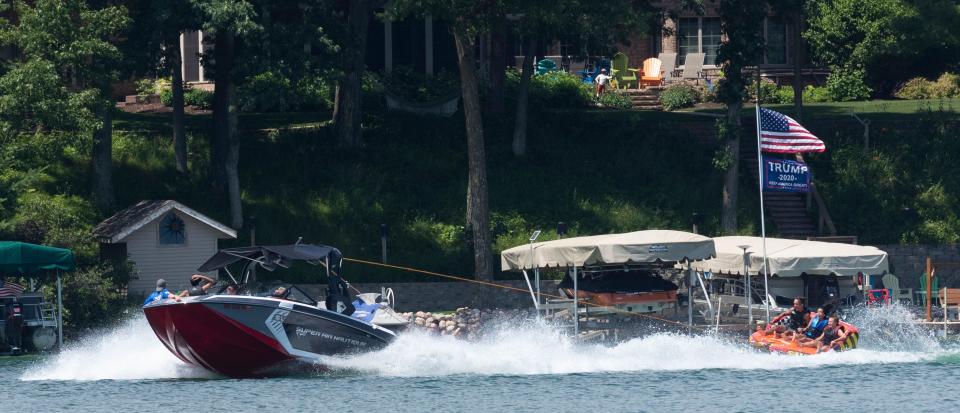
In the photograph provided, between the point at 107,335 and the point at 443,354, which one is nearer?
the point at 443,354

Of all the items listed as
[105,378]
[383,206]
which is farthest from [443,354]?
[383,206]

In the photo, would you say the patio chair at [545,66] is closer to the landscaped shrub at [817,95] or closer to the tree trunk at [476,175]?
the landscaped shrub at [817,95]

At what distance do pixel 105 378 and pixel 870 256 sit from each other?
15998 mm

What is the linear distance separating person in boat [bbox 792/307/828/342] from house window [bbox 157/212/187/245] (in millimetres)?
15388

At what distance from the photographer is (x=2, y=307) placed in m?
35.5

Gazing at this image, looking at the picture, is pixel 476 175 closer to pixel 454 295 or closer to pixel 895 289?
pixel 454 295

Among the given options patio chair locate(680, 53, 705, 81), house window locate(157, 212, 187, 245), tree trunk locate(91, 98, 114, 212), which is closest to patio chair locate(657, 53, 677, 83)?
patio chair locate(680, 53, 705, 81)

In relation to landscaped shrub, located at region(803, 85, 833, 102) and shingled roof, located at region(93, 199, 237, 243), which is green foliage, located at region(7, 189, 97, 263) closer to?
shingled roof, located at region(93, 199, 237, 243)

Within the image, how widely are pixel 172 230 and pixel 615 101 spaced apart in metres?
19.8

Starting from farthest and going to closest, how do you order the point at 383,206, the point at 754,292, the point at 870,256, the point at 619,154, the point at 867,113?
1. the point at 867,113
2. the point at 619,154
3. the point at 383,206
4. the point at 754,292
5. the point at 870,256

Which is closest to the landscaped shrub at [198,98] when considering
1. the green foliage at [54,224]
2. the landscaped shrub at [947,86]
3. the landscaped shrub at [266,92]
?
the landscaped shrub at [266,92]

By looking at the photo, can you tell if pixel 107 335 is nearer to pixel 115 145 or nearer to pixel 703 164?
pixel 115 145

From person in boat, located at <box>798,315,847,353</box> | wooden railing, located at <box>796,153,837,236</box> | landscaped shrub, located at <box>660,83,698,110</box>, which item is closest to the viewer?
person in boat, located at <box>798,315,847,353</box>

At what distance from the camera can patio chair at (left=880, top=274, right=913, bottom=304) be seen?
39844mm
